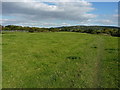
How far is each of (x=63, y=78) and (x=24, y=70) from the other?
11.7ft

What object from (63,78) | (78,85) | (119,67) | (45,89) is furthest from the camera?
(119,67)

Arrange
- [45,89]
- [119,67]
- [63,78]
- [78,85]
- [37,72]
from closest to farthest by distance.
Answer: [45,89]
[78,85]
[63,78]
[37,72]
[119,67]

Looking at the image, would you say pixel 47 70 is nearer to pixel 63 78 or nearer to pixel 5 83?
pixel 63 78

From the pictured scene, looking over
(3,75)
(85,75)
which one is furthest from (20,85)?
(85,75)

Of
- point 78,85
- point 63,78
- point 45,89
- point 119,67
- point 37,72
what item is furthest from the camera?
point 119,67

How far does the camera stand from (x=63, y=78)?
991 cm

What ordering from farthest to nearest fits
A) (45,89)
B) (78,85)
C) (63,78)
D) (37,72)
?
(37,72)
(63,78)
(78,85)
(45,89)

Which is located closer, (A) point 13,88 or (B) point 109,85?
(A) point 13,88

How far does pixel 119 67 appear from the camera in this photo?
42.3ft

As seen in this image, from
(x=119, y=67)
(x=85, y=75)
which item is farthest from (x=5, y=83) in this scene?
(x=119, y=67)

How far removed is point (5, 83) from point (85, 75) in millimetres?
5275

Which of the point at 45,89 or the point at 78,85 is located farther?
the point at 78,85

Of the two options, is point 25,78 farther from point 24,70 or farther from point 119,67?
point 119,67

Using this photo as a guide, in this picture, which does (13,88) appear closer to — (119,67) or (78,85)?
(78,85)
